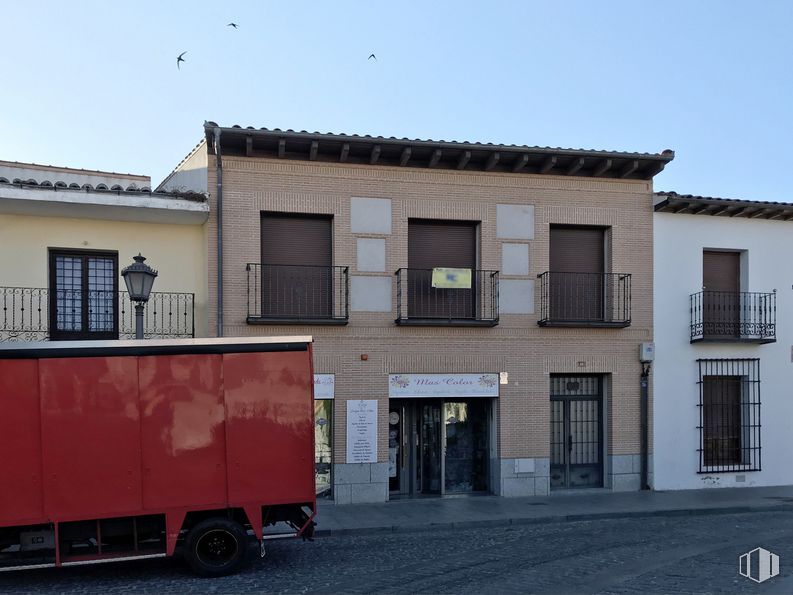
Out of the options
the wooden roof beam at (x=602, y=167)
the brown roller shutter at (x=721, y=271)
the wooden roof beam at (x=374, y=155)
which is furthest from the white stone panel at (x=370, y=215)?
the brown roller shutter at (x=721, y=271)

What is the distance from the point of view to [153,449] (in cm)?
912

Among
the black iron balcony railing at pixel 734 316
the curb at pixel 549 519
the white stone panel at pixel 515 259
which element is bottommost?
the curb at pixel 549 519

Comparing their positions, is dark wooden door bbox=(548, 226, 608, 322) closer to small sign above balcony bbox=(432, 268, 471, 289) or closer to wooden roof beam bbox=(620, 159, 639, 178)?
wooden roof beam bbox=(620, 159, 639, 178)

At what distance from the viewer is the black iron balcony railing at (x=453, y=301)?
15172 mm

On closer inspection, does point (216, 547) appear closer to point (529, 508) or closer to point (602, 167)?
point (529, 508)

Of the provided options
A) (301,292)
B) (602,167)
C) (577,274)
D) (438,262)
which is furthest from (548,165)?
(301,292)

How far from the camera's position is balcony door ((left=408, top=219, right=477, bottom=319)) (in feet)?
50.0

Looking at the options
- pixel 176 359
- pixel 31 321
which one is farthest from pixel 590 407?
pixel 31 321

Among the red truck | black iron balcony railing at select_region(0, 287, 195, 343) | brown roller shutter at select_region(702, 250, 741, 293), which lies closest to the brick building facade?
black iron balcony railing at select_region(0, 287, 195, 343)

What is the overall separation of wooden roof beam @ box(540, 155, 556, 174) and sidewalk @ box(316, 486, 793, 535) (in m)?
6.56

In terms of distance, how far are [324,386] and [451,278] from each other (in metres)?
3.24

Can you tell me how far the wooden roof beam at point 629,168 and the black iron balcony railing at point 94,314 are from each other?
9092 millimetres

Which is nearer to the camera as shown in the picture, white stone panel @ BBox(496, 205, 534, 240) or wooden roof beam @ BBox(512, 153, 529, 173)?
wooden roof beam @ BBox(512, 153, 529, 173)

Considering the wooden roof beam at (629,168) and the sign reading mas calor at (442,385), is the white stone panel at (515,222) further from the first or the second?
the sign reading mas calor at (442,385)
